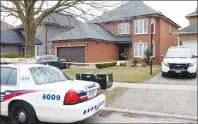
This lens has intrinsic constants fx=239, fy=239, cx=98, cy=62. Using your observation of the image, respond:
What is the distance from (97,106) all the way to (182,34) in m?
20.4

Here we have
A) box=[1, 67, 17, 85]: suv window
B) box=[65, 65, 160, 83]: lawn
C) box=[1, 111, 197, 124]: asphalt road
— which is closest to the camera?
box=[1, 67, 17, 85]: suv window

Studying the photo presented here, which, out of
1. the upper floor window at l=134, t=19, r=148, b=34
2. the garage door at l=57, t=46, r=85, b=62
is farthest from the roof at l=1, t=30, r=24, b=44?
the upper floor window at l=134, t=19, r=148, b=34

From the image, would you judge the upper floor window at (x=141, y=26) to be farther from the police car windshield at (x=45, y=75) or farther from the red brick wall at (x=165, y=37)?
the police car windshield at (x=45, y=75)

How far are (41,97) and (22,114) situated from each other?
2.26 feet

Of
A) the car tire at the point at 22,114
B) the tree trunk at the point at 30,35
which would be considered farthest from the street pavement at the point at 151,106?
the tree trunk at the point at 30,35

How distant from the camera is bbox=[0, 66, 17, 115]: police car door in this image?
557cm

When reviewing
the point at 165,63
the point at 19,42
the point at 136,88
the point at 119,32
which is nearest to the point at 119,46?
the point at 119,32

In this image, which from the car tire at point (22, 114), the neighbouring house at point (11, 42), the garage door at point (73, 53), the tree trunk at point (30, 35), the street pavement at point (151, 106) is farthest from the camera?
the neighbouring house at point (11, 42)

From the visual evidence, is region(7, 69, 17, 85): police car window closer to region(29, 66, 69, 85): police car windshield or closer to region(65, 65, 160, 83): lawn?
region(29, 66, 69, 85): police car windshield

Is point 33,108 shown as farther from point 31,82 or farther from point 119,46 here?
point 119,46

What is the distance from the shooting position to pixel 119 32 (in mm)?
29797

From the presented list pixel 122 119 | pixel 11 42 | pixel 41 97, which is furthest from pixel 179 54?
pixel 11 42

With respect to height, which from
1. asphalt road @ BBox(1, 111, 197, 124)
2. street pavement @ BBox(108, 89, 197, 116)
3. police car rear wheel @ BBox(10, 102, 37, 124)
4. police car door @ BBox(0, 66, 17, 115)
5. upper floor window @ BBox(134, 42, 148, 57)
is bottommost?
asphalt road @ BBox(1, 111, 197, 124)

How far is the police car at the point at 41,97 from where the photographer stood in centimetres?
507
